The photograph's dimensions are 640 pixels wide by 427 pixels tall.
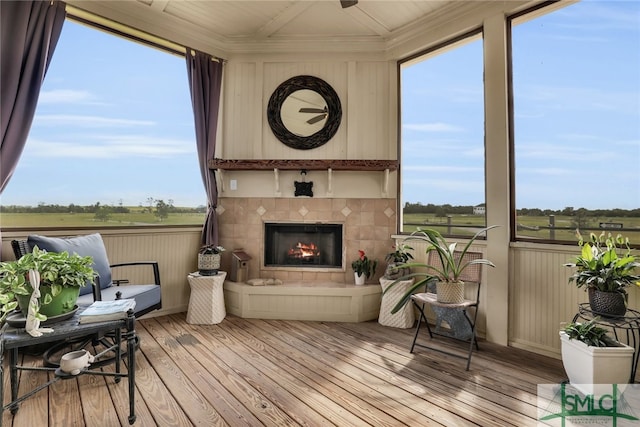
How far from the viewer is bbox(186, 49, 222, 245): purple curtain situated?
347cm

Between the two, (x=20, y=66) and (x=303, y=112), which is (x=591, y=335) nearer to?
(x=303, y=112)

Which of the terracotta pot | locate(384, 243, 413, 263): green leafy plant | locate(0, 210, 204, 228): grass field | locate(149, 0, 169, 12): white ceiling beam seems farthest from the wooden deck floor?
locate(149, 0, 169, 12): white ceiling beam

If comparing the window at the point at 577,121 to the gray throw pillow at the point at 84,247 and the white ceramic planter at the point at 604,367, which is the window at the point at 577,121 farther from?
the gray throw pillow at the point at 84,247

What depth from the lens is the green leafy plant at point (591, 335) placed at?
185cm

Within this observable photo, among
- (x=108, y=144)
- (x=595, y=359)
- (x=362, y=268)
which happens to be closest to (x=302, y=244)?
(x=362, y=268)

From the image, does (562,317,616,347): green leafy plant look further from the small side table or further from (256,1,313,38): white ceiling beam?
(256,1,313,38): white ceiling beam

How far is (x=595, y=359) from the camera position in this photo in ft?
5.76

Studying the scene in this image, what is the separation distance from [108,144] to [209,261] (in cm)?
157

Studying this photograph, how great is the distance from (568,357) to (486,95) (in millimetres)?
2222

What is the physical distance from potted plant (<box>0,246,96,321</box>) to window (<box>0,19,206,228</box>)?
151cm

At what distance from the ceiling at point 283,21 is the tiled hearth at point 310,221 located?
179 centimetres

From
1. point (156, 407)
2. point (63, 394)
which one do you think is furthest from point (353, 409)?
point (63, 394)

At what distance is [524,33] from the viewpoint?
2.75 m

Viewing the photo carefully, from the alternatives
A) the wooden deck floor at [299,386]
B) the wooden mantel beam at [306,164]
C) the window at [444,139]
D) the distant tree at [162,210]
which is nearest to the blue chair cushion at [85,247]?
the wooden deck floor at [299,386]
